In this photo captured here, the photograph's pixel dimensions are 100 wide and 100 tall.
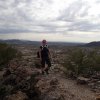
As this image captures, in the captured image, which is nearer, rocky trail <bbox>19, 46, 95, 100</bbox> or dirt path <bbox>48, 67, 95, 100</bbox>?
rocky trail <bbox>19, 46, 95, 100</bbox>

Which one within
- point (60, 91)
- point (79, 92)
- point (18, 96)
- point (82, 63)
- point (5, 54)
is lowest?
point (18, 96)

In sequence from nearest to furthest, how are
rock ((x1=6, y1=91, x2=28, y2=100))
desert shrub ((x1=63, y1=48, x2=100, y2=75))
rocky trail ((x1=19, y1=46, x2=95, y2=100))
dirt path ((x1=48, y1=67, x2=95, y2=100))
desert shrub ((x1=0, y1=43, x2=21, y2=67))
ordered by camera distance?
rocky trail ((x1=19, y1=46, x2=95, y2=100))
dirt path ((x1=48, y1=67, x2=95, y2=100))
rock ((x1=6, y1=91, x2=28, y2=100))
desert shrub ((x1=63, y1=48, x2=100, y2=75))
desert shrub ((x1=0, y1=43, x2=21, y2=67))

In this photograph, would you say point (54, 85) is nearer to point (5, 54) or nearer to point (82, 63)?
point (82, 63)

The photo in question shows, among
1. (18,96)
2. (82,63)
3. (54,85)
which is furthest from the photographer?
(82,63)

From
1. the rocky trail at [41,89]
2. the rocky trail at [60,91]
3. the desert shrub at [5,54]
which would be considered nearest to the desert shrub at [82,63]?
the rocky trail at [41,89]

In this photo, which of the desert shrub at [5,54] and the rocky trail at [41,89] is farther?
the desert shrub at [5,54]

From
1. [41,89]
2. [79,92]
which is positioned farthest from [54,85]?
[79,92]

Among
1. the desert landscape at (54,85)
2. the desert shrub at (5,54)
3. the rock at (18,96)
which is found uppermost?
the desert shrub at (5,54)

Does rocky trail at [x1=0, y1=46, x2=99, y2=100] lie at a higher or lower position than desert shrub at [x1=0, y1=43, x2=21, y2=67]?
lower

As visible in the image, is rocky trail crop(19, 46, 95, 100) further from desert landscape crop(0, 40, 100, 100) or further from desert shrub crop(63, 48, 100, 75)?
desert shrub crop(63, 48, 100, 75)

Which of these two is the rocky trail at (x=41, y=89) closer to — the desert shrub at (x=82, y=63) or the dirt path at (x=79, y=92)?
the dirt path at (x=79, y=92)

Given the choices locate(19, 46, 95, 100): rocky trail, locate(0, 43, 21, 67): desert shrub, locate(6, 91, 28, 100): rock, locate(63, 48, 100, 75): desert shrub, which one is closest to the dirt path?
locate(19, 46, 95, 100): rocky trail

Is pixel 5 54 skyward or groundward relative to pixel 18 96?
skyward

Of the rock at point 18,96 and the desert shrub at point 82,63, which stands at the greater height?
the desert shrub at point 82,63
